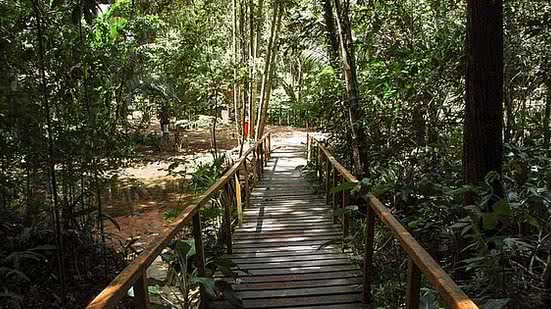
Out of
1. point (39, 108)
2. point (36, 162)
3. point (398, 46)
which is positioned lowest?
point (36, 162)

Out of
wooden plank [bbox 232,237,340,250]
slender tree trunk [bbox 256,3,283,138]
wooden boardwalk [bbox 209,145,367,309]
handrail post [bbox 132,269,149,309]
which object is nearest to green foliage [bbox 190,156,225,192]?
wooden boardwalk [bbox 209,145,367,309]

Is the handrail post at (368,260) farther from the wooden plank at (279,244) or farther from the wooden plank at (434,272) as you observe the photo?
the wooden plank at (279,244)

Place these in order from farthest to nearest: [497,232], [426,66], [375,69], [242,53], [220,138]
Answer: [220,138]
[242,53]
[375,69]
[426,66]
[497,232]

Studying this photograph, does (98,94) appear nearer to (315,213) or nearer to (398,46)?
(315,213)

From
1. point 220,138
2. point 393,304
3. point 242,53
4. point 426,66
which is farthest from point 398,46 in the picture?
point 220,138

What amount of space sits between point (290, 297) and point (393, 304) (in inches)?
30.2

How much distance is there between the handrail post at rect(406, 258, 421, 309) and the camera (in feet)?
7.18

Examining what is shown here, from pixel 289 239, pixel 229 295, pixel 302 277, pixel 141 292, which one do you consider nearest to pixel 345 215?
pixel 289 239

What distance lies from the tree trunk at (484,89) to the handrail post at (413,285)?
130 cm

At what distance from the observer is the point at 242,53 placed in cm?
1123

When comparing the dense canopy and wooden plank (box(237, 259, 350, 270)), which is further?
wooden plank (box(237, 259, 350, 270))

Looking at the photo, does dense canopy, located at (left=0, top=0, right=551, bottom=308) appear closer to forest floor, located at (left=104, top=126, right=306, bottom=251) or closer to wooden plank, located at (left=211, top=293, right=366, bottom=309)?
wooden plank, located at (left=211, top=293, right=366, bottom=309)

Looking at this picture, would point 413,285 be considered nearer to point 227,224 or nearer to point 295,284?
point 295,284

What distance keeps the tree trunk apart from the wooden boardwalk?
1247 mm
